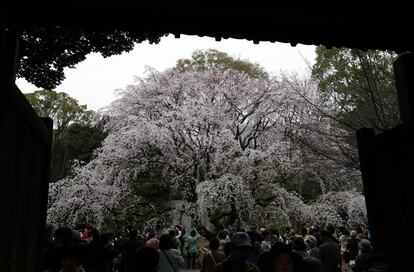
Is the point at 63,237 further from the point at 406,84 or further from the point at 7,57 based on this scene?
the point at 406,84

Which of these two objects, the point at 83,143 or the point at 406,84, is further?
the point at 83,143

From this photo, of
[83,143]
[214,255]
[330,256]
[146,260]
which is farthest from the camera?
[83,143]

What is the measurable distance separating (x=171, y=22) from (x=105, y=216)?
1463cm

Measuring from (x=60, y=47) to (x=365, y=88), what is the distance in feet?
22.8

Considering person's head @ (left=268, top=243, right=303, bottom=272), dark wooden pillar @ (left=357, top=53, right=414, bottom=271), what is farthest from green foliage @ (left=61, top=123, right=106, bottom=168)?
person's head @ (left=268, top=243, right=303, bottom=272)

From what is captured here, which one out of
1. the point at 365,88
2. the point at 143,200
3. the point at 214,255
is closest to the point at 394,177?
the point at 214,255

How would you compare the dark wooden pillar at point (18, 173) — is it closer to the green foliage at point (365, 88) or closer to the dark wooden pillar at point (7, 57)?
the dark wooden pillar at point (7, 57)

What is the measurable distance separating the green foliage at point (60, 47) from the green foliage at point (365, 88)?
4846mm

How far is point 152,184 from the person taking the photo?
66.7 feet

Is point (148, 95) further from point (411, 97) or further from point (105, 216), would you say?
point (411, 97)

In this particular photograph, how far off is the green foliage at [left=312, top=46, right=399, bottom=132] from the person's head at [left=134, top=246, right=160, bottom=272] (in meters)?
5.22

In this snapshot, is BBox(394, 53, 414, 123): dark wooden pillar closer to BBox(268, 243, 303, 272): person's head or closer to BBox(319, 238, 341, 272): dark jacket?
BBox(268, 243, 303, 272): person's head

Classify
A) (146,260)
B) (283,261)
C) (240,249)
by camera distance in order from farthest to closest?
(146,260) → (240,249) → (283,261)

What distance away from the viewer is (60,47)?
672 centimetres
